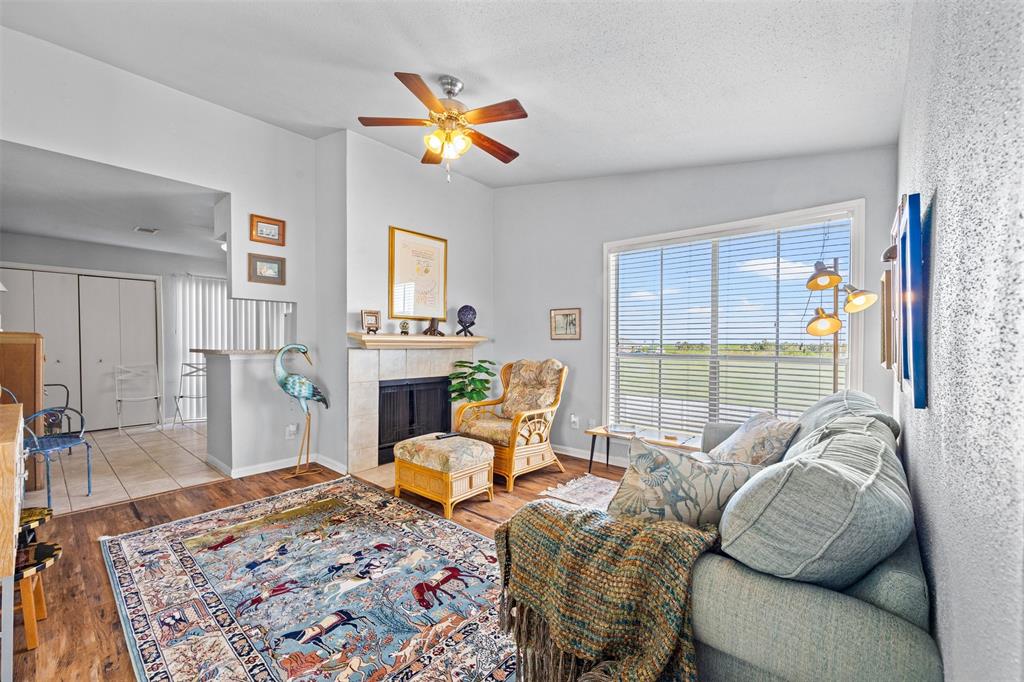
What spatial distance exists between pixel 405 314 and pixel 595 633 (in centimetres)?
361

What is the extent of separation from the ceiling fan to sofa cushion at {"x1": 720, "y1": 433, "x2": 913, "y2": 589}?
2.23 meters

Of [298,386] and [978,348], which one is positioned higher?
[978,348]

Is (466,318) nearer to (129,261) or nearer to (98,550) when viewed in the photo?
(98,550)

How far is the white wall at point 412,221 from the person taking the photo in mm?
3936

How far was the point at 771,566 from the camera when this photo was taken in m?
1.00

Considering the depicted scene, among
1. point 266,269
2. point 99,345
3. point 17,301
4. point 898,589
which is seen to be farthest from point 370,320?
point 17,301

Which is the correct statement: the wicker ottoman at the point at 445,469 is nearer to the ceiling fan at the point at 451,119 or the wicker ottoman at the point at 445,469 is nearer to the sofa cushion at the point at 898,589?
the ceiling fan at the point at 451,119

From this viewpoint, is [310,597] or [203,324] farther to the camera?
[203,324]

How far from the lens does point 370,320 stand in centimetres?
397

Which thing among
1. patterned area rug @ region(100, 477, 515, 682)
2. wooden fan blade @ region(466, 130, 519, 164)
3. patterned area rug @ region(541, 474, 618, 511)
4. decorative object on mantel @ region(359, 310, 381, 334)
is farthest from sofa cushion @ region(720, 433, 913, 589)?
decorative object on mantel @ region(359, 310, 381, 334)

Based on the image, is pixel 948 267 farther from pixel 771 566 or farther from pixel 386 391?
pixel 386 391

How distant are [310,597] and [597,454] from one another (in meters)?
3.00

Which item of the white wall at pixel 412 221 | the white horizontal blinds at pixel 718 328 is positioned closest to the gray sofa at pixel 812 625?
the white horizontal blinds at pixel 718 328

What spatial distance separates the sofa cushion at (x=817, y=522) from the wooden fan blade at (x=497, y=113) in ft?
7.31
